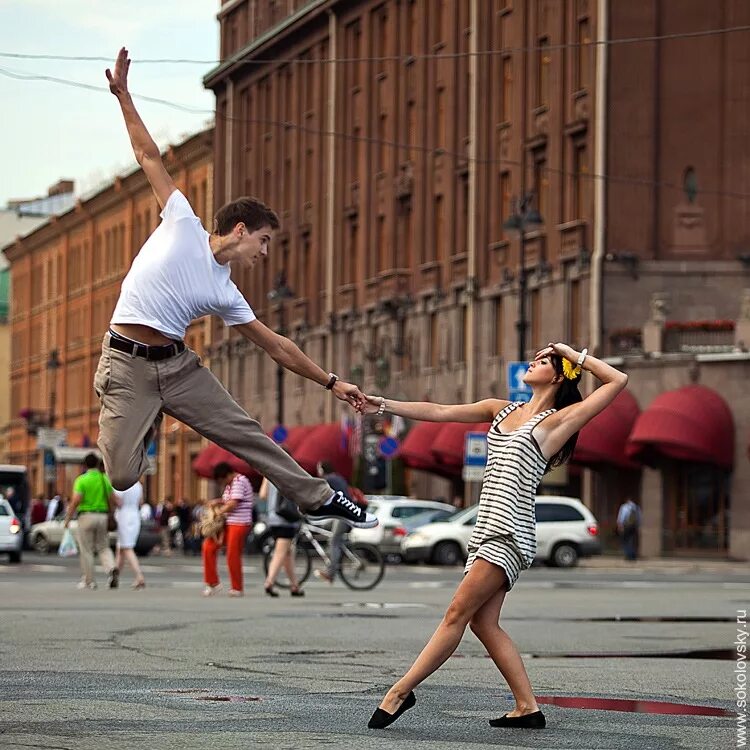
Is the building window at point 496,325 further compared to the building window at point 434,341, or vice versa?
the building window at point 434,341

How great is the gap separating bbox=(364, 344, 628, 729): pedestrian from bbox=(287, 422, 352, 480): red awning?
2204 inches

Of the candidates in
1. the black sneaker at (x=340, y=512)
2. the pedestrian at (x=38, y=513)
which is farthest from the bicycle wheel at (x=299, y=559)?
the pedestrian at (x=38, y=513)

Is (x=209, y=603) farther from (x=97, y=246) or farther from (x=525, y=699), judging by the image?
(x=97, y=246)

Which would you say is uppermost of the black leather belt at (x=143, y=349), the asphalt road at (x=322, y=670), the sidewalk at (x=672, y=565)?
the black leather belt at (x=143, y=349)

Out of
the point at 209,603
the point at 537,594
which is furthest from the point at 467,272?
the point at 209,603

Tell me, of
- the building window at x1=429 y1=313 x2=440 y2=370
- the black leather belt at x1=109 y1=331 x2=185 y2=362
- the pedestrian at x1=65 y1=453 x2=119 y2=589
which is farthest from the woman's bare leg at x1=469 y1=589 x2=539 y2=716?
the building window at x1=429 y1=313 x2=440 y2=370

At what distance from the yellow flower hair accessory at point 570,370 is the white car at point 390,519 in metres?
34.6

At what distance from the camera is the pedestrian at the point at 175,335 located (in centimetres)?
1048

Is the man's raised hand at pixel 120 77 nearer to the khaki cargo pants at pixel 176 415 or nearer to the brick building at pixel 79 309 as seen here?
the khaki cargo pants at pixel 176 415

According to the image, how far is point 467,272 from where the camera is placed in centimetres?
6166

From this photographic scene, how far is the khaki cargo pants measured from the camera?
10.5 m

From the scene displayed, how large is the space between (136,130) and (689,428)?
40206 mm

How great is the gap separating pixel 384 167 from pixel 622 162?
16191mm

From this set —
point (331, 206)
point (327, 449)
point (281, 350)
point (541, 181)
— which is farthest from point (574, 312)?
point (281, 350)
